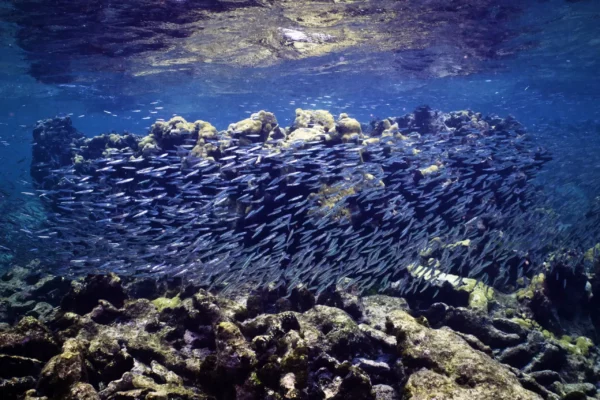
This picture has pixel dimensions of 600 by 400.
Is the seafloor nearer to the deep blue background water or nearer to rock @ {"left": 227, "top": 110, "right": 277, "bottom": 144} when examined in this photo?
rock @ {"left": 227, "top": 110, "right": 277, "bottom": 144}

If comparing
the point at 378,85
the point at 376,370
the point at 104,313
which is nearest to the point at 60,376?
the point at 104,313

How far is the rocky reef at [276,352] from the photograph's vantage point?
429 centimetres

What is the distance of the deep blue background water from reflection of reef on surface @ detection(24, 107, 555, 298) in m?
5.11

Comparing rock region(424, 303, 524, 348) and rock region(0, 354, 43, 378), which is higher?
rock region(0, 354, 43, 378)

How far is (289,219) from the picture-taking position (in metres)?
9.60

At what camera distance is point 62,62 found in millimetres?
24328

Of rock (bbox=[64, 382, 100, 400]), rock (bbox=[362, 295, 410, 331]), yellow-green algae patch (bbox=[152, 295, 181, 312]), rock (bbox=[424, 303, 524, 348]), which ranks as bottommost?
yellow-green algae patch (bbox=[152, 295, 181, 312])

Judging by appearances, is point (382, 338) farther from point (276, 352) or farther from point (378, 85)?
point (378, 85)

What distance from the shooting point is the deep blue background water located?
22328mm

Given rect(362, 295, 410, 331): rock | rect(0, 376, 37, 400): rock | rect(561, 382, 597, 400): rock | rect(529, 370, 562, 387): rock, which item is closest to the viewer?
rect(0, 376, 37, 400): rock

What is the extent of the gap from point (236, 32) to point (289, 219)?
1476 centimetres

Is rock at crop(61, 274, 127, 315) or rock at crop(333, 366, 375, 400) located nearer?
rock at crop(333, 366, 375, 400)

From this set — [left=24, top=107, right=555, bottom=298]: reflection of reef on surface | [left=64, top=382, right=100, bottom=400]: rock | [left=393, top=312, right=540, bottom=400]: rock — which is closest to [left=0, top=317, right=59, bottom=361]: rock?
[left=64, top=382, right=100, bottom=400]: rock

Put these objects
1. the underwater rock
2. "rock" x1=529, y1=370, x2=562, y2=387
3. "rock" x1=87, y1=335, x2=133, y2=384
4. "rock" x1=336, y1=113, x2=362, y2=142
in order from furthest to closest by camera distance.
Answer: "rock" x1=336, y1=113, x2=362, y2=142 < "rock" x1=529, y1=370, x2=562, y2=387 < "rock" x1=87, y1=335, x2=133, y2=384 < the underwater rock
